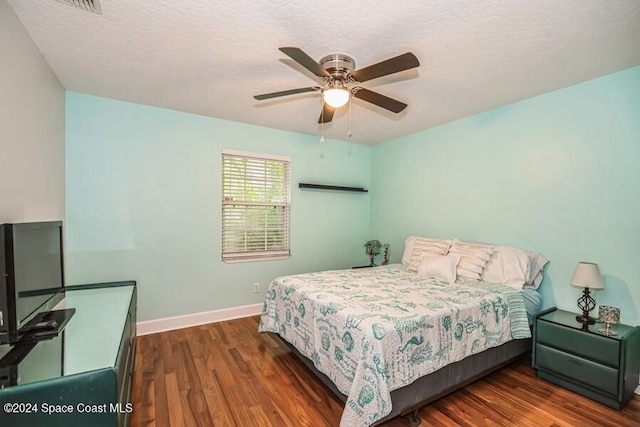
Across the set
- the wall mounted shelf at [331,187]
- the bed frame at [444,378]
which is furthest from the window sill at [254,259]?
the bed frame at [444,378]

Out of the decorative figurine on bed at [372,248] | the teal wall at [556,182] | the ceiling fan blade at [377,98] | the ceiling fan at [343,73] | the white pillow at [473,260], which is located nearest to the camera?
the ceiling fan at [343,73]

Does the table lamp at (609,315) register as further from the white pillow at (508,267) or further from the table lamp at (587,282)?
the white pillow at (508,267)

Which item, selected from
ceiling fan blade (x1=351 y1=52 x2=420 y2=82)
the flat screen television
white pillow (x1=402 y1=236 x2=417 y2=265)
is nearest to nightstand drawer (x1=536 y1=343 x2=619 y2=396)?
white pillow (x1=402 y1=236 x2=417 y2=265)

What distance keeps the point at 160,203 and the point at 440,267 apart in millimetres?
3151

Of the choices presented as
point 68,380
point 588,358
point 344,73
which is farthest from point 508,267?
point 68,380

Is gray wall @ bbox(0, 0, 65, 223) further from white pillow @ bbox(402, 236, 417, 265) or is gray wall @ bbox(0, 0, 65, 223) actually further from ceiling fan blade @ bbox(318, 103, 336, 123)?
white pillow @ bbox(402, 236, 417, 265)

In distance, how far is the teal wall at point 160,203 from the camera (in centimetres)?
286

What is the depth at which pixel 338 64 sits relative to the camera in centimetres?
200

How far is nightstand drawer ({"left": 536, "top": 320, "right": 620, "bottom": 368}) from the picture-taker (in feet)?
6.50

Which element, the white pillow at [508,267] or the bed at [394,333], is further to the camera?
the white pillow at [508,267]

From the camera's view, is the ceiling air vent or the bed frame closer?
the ceiling air vent

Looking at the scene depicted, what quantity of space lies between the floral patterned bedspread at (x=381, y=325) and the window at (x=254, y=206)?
113 centimetres

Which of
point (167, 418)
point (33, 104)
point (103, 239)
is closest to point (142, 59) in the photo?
point (33, 104)

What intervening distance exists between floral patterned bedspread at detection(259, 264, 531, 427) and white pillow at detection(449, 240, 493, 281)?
0.15 meters
